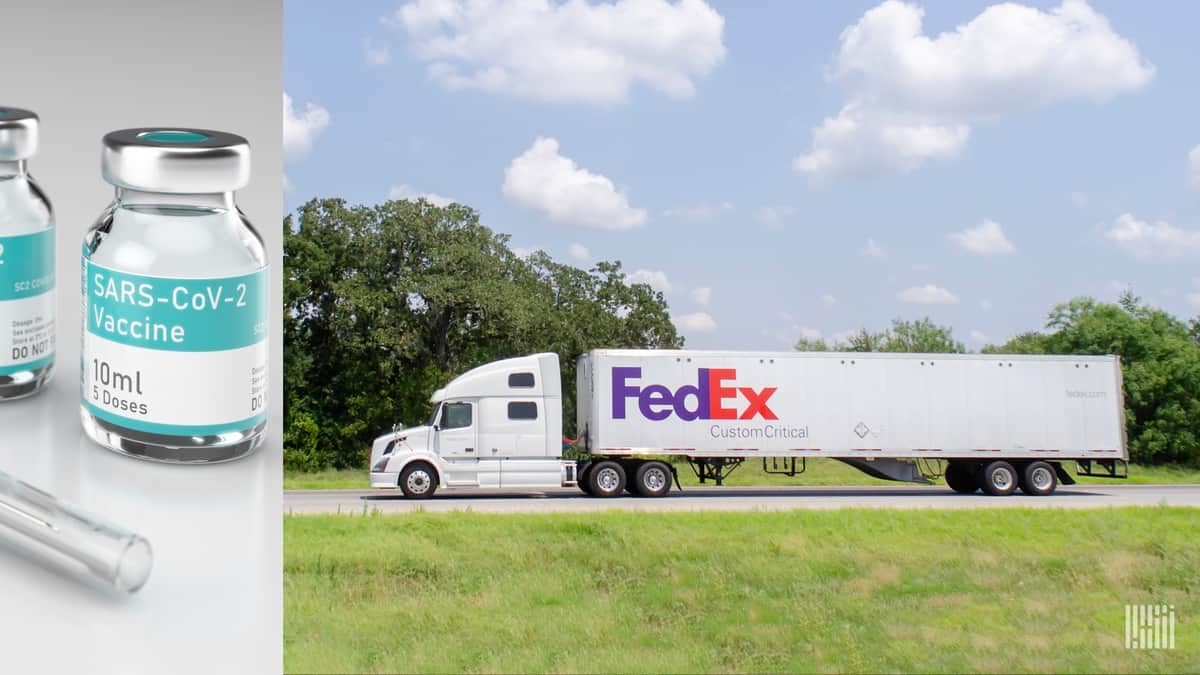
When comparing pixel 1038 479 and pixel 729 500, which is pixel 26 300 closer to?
pixel 729 500

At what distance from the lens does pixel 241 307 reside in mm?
2418

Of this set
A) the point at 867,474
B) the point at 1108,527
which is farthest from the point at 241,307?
the point at 867,474

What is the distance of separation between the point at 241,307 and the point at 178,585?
64 centimetres

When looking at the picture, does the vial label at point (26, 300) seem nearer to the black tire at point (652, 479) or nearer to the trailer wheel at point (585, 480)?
the trailer wheel at point (585, 480)

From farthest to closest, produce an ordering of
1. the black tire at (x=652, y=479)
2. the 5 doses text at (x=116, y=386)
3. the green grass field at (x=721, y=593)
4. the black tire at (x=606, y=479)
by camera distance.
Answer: the black tire at (x=652, y=479) → the black tire at (x=606, y=479) → the green grass field at (x=721, y=593) → the 5 doses text at (x=116, y=386)

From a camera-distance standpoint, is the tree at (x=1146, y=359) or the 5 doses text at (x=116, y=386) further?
the tree at (x=1146, y=359)

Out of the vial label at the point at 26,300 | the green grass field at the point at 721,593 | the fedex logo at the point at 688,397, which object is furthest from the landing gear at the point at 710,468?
the vial label at the point at 26,300

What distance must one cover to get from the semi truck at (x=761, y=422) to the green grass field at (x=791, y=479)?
27 centimetres

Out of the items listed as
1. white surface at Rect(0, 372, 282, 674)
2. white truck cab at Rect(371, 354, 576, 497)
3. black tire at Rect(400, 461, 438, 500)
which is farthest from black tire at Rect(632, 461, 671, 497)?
white surface at Rect(0, 372, 282, 674)

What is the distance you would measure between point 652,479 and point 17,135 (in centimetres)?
902

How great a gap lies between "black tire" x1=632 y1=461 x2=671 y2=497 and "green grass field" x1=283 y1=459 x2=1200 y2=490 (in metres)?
0.53
